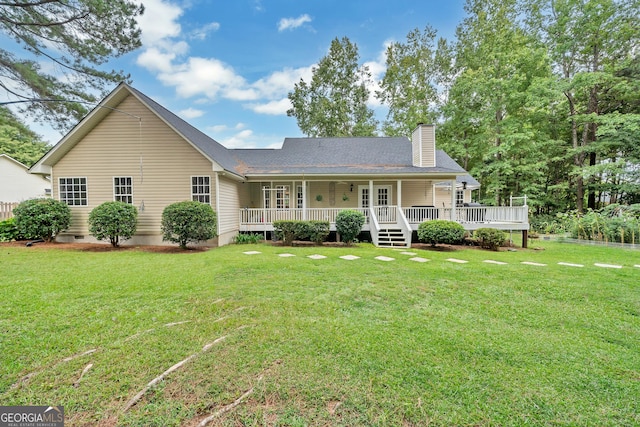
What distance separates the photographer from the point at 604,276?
592 centimetres

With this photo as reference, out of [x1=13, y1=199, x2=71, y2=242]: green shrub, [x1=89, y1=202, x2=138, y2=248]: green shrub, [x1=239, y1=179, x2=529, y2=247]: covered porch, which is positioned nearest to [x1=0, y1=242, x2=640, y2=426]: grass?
[x1=89, y1=202, x2=138, y2=248]: green shrub

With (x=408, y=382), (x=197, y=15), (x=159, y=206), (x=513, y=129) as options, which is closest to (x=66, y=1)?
(x=197, y=15)

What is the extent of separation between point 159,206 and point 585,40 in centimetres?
2477

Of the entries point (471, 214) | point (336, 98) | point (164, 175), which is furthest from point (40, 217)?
point (336, 98)

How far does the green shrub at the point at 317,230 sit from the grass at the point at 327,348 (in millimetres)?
4981

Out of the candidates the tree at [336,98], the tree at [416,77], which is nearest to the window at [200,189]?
the tree at [336,98]

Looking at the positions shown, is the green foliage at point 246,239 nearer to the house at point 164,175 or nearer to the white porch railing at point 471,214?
the house at point 164,175

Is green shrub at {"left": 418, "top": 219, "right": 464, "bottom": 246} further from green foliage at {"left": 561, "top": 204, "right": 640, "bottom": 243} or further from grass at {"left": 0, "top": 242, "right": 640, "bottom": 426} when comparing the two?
green foliage at {"left": 561, "top": 204, "right": 640, "bottom": 243}

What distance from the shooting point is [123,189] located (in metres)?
10.7

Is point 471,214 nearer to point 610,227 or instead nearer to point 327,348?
point 610,227

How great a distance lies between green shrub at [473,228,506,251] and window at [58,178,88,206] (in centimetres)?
1523

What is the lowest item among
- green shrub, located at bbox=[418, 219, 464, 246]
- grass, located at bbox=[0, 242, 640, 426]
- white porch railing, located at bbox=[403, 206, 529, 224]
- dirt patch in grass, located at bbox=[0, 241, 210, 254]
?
grass, located at bbox=[0, 242, 640, 426]

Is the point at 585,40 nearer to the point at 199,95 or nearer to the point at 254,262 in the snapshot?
the point at 254,262

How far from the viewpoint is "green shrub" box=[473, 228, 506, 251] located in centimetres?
1004
